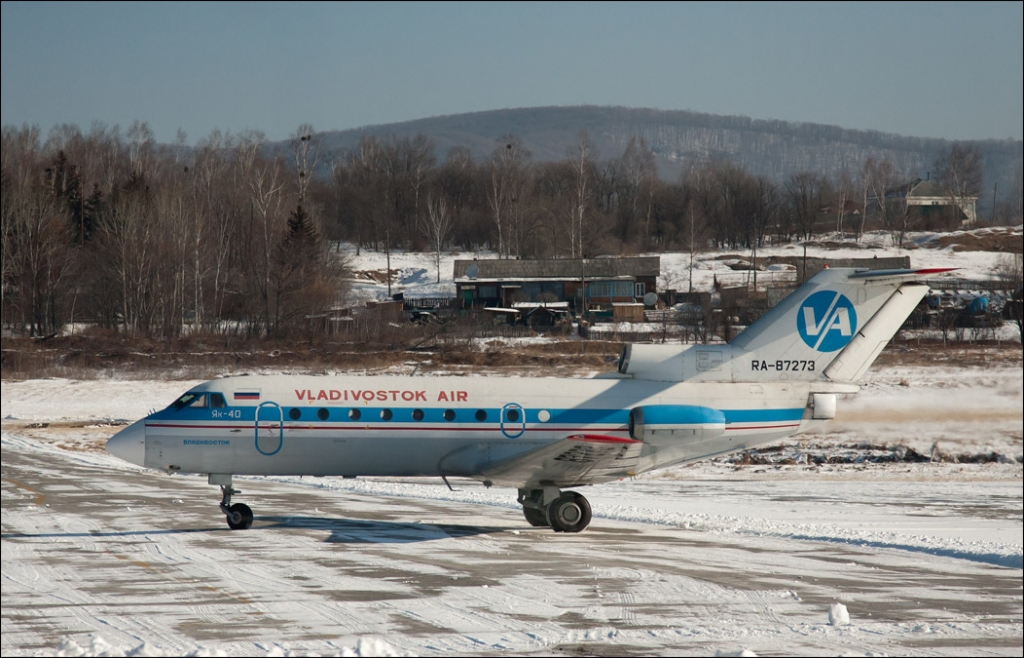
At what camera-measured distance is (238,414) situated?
19031 mm

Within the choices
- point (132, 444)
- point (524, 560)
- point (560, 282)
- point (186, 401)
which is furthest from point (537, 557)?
point (560, 282)

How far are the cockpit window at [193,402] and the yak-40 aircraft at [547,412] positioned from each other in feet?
0.08

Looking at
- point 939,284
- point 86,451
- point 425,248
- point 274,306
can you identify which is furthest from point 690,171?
point 86,451

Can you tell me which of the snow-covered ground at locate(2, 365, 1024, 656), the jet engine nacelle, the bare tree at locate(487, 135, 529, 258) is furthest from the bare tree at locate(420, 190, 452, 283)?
the jet engine nacelle

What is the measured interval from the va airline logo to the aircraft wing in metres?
4.26

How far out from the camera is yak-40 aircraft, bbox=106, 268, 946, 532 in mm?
18906

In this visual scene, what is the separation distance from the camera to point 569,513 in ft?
63.1

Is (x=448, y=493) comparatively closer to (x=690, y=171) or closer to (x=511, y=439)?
(x=511, y=439)

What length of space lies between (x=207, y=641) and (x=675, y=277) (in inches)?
3283

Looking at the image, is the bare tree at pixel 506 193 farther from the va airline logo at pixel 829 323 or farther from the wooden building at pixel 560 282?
the va airline logo at pixel 829 323

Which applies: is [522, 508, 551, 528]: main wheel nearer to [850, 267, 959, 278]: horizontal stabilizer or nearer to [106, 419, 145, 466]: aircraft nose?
[106, 419, 145, 466]: aircraft nose

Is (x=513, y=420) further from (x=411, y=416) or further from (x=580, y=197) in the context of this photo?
(x=580, y=197)

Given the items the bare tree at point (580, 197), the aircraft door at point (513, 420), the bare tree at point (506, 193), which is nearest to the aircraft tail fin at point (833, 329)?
the aircraft door at point (513, 420)

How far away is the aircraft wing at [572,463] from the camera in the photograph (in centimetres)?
1770
